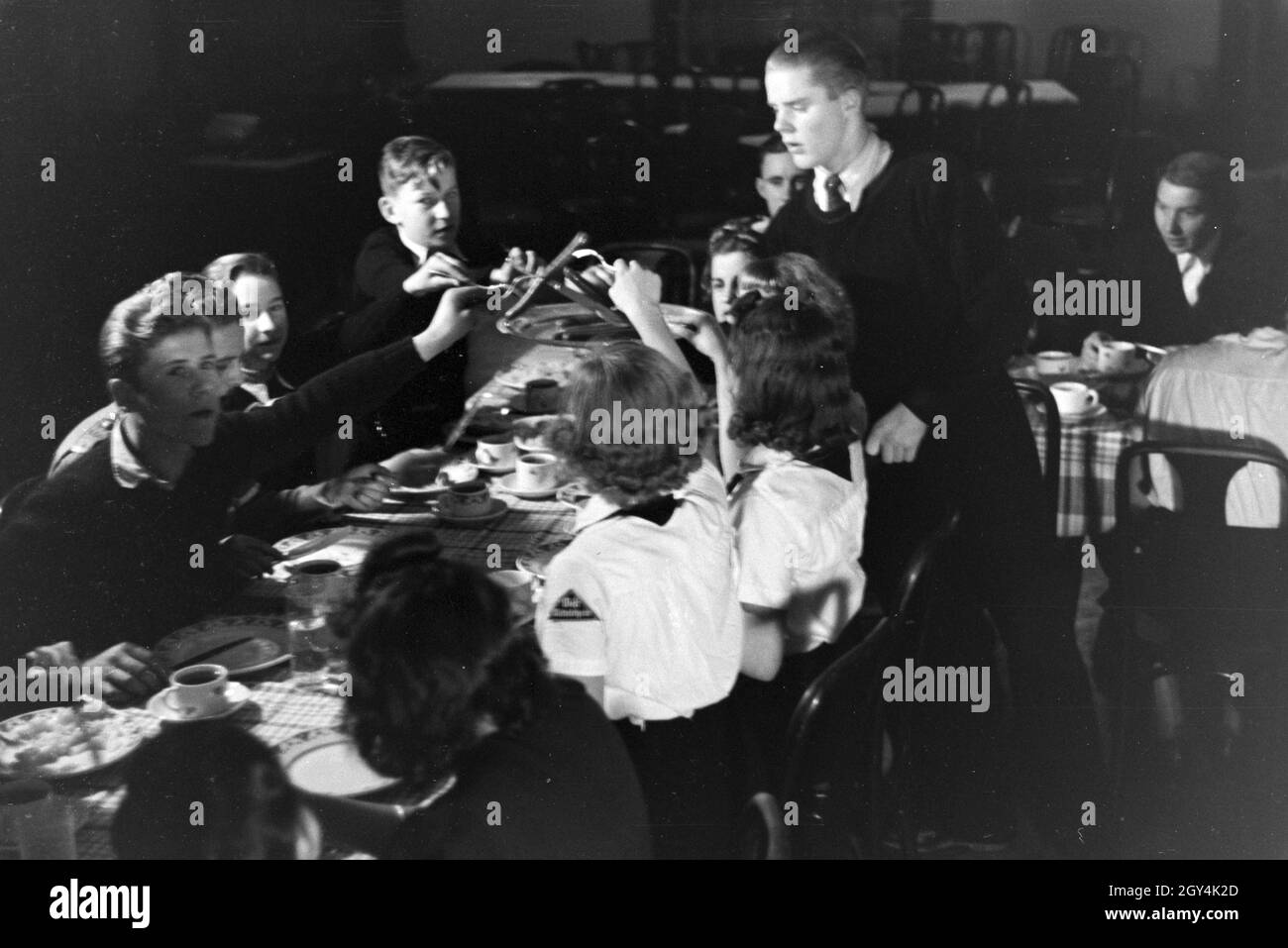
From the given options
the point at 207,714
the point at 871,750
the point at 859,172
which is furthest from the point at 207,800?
the point at 859,172

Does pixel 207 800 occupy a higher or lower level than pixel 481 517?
lower

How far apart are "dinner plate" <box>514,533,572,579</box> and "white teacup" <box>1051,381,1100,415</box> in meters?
1.03

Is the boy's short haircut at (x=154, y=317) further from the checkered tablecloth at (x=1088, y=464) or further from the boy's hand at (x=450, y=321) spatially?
the checkered tablecloth at (x=1088, y=464)

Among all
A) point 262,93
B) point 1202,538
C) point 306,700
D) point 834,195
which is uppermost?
point 262,93

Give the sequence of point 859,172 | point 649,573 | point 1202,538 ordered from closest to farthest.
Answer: point 649,573 → point 859,172 → point 1202,538

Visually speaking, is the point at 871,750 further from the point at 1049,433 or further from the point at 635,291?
the point at 635,291

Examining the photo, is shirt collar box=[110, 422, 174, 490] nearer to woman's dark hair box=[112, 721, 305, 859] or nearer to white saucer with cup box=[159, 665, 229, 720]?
white saucer with cup box=[159, 665, 229, 720]

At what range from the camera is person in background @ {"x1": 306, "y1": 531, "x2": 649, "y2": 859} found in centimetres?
247

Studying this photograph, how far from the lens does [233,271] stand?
8.33 ft

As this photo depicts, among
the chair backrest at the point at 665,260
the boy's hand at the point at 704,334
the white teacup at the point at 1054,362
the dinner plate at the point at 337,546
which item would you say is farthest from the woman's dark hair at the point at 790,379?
the dinner plate at the point at 337,546

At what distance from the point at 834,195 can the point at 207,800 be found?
176 cm

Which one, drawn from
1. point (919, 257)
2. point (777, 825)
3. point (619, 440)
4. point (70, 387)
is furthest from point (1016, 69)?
point (70, 387)

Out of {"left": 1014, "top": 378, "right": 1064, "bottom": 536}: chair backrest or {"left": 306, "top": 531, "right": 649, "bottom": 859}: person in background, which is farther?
{"left": 1014, "top": 378, "right": 1064, "bottom": 536}: chair backrest

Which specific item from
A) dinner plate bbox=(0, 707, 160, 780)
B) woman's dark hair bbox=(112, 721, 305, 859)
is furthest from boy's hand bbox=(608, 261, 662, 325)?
dinner plate bbox=(0, 707, 160, 780)
